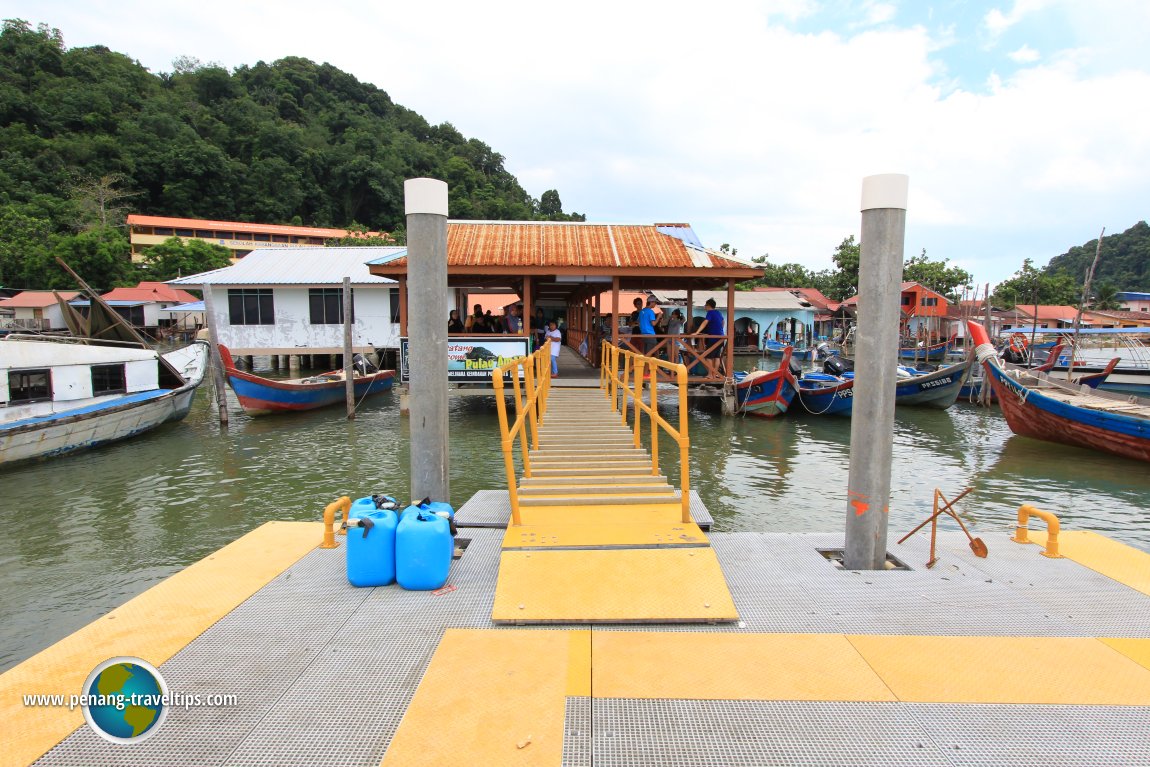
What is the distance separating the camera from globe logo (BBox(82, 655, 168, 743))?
275cm

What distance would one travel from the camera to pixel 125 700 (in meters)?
2.92

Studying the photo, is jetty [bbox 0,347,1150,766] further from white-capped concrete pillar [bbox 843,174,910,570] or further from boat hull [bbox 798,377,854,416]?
boat hull [bbox 798,377,854,416]

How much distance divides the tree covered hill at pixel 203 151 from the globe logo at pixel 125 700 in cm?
5897

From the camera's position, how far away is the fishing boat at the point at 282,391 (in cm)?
1644

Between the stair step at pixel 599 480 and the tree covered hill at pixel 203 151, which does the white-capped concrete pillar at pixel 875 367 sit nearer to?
the stair step at pixel 599 480

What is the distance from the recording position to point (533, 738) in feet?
8.66

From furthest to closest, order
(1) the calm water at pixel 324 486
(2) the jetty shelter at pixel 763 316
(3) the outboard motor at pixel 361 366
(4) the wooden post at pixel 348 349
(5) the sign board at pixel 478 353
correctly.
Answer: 1. (2) the jetty shelter at pixel 763 316
2. (3) the outboard motor at pixel 361 366
3. (4) the wooden post at pixel 348 349
4. (5) the sign board at pixel 478 353
5. (1) the calm water at pixel 324 486

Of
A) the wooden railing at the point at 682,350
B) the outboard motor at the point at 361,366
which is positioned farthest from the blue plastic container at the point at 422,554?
the outboard motor at the point at 361,366

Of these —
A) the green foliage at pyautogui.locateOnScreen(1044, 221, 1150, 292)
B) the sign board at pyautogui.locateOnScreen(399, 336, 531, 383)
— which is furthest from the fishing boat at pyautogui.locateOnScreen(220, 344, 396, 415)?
the green foliage at pyautogui.locateOnScreen(1044, 221, 1150, 292)

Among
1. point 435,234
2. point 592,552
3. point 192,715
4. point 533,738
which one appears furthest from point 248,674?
point 435,234

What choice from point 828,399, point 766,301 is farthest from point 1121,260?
point 828,399

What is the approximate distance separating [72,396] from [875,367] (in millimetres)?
15844

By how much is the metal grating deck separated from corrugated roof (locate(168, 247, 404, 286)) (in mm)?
20533

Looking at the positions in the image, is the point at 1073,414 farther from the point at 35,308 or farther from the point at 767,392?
the point at 35,308
